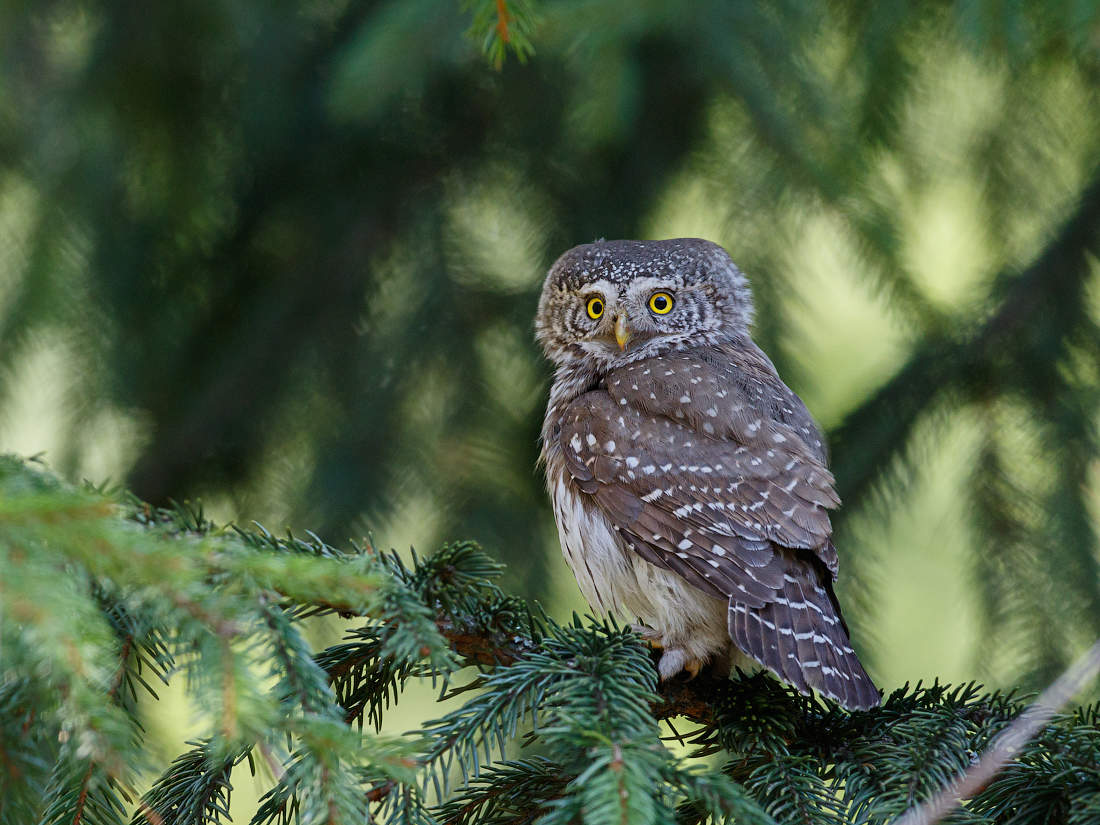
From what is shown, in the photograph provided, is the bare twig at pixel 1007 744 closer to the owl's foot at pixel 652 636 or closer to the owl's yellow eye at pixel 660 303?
the owl's foot at pixel 652 636

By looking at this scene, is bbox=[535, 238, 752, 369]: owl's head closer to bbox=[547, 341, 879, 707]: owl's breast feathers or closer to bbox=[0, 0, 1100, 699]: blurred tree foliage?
bbox=[0, 0, 1100, 699]: blurred tree foliage

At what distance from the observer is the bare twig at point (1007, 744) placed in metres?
1.53

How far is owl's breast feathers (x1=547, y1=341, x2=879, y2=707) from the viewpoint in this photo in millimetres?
2373

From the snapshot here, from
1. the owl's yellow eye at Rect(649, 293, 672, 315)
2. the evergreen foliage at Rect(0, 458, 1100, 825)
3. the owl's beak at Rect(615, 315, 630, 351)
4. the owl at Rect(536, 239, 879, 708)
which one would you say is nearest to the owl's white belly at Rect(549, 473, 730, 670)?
the owl at Rect(536, 239, 879, 708)

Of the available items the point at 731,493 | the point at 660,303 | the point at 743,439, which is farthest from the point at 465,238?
the point at 731,493

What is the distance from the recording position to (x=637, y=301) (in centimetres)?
344

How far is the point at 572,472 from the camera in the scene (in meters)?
2.85

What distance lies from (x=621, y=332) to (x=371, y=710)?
65.1 inches

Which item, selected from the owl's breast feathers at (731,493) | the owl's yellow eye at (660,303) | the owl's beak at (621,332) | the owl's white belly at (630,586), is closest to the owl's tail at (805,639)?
the owl's breast feathers at (731,493)

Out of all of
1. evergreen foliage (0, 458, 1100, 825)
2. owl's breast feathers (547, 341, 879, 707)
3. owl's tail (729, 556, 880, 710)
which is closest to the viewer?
evergreen foliage (0, 458, 1100, 825)

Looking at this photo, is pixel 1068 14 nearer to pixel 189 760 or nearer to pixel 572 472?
pixel 572 472

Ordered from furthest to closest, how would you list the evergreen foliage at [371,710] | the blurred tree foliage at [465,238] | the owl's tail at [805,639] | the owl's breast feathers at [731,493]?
the blurred tree foliage at [465,238], the owl's breast feathers at [731,493], the owl's tail at [805,639], the evergreen foliage at [371,710]

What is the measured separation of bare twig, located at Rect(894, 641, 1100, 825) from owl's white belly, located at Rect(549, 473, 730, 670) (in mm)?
861

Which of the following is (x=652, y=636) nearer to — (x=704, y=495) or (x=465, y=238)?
(x=704, y=495)
